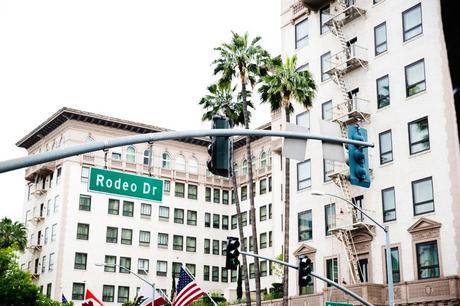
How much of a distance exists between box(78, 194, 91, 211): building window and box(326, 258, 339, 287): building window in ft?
136

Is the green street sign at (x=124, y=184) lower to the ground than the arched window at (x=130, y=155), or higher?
lower

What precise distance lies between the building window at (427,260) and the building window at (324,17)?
1774 cm

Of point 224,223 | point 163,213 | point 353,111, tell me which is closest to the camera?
point 353,111

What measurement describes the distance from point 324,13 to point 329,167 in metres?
11.4

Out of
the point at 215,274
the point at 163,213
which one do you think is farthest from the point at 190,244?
the point at 163,213

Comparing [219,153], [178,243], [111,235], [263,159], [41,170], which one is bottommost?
[219,153]

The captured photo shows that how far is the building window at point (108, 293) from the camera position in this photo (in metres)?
77.2

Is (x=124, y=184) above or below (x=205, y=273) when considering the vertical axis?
below

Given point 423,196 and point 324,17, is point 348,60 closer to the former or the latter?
point 324,17

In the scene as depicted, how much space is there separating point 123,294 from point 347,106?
144ft

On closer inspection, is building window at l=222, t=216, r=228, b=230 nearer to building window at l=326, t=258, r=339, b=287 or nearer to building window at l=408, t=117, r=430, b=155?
building window at l=326, t=258, r=339, b=287

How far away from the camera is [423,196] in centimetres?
3834

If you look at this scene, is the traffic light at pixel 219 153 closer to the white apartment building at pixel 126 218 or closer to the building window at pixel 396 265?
the building window at pixel 396 265

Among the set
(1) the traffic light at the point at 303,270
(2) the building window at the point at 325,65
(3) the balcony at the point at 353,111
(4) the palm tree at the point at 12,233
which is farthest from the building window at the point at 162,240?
(1) the traffic light at the point at 303,270
